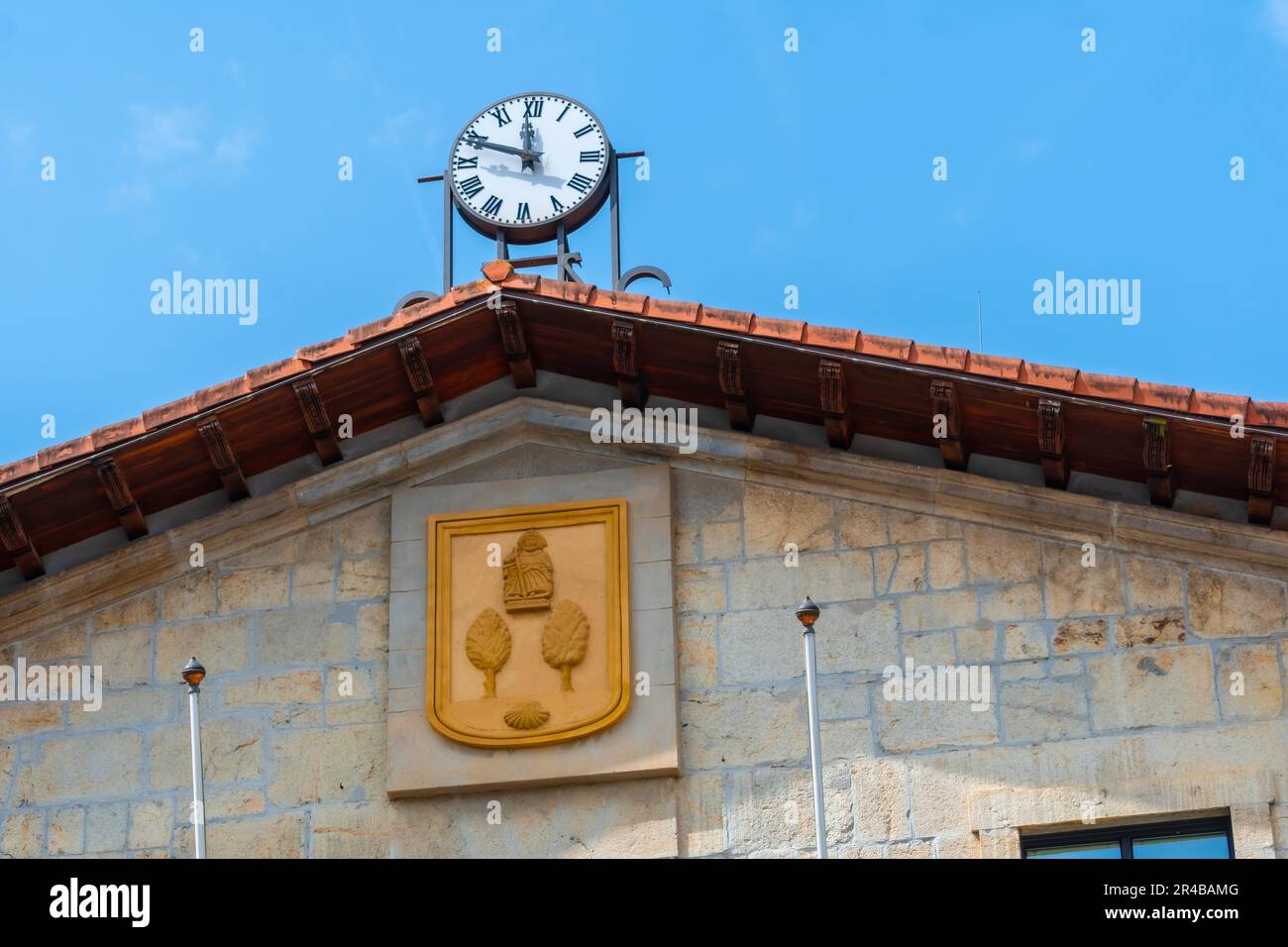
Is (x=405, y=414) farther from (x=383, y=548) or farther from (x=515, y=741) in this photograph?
(x=515, y=741)

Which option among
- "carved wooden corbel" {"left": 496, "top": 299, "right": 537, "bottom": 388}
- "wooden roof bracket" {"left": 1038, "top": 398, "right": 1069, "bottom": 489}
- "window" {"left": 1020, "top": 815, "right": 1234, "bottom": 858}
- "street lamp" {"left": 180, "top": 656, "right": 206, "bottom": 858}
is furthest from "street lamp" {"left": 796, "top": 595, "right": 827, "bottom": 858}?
"street lamp" {"left": 180, "top": 656, "right": 206, "bottom": 858}

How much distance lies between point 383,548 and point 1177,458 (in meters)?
3.99

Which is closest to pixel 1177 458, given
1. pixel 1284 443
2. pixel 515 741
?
pixel 1284 443

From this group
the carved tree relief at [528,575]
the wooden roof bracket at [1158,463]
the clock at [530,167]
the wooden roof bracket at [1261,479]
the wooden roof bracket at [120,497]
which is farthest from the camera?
the clock at [530,167]

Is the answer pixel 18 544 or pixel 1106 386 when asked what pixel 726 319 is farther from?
pixel 18 544

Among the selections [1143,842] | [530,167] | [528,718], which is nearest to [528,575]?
[528,718]

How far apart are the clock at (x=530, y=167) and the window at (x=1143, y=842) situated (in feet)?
20.3

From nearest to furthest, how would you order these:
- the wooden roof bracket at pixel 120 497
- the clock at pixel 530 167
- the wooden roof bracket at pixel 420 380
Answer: the wooden roof bracket at pixel 120 497 < the wooden roof bracket at pixel 420 380 < the clock at pixel 530 167

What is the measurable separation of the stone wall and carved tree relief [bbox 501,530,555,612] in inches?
20.8

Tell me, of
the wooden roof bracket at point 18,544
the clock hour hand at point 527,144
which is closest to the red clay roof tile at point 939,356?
the wooden roof bracket at point 18,544

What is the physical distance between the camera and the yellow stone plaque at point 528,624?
40.0 feet

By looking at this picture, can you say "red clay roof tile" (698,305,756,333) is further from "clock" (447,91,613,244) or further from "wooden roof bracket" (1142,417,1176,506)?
"clock" (447,91,613,244)

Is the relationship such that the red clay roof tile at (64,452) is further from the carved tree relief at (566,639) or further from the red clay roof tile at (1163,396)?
the red clay roof tile at (1163,396)
